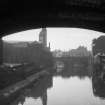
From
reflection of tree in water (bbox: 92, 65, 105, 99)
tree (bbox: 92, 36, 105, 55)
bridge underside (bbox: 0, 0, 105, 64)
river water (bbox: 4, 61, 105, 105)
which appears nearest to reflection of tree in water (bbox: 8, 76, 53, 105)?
river water (bbox: 4, 61, 105, 105)

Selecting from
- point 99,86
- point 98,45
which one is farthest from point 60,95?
point 98,45

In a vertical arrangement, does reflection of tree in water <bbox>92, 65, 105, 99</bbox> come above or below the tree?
below

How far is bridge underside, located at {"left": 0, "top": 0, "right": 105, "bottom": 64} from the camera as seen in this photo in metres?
7.55

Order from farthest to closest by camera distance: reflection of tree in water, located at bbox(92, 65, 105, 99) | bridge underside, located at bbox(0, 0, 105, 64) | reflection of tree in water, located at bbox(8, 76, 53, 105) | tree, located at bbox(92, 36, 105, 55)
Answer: tree, located at bbox(92, 36, 105, 55) → reflection of tree in water, located at bbox(92, 65, 105, 99) → reflection of tree in water, located at bbox(8, 76, 53, 105) → bridge underside, located at bbox(0, 0, 105, 64)

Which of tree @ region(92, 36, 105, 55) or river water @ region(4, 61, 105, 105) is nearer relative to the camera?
river water @ region(4, 61, 105, 105)

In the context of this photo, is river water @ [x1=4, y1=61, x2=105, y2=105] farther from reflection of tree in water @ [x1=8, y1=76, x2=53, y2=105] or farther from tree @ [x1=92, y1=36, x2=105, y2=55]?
tree @ [x1=92, y1=36, x2=105, y2=55]

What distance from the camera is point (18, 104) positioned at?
76.5ft

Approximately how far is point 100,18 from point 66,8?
5.36 feet

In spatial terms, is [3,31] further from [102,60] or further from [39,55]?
[39,55]

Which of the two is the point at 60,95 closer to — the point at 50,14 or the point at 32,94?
the point at 32,94

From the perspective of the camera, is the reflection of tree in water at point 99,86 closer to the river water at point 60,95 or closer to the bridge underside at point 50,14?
the river water at point 60,95

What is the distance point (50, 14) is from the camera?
28.5 feet

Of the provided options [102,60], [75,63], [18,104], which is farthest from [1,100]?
[75,63]

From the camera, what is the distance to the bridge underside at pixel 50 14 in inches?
297
